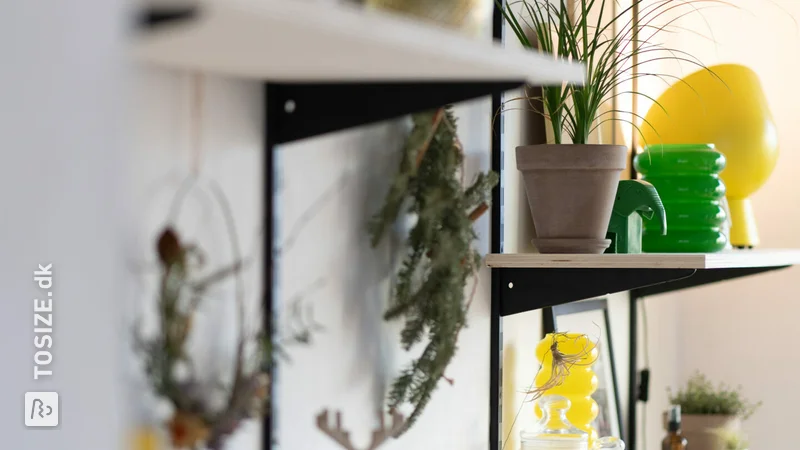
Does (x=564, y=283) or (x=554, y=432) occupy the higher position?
(x=564, y=283)

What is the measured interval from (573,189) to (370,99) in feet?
1.87

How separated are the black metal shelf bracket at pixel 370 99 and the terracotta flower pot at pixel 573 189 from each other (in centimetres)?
50

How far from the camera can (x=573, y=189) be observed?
1287 millimetres

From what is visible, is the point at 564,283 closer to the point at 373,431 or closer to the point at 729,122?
the point at 373,431

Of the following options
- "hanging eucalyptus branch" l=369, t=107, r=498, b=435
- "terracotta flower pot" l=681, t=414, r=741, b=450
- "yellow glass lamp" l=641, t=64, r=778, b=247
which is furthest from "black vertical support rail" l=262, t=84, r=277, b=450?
"terracotta flower pot" l=681, t=414, r=741, b=450

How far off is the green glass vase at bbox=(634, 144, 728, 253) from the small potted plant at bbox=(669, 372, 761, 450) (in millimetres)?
755

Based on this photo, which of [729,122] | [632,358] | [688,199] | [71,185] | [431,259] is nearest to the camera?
[71,185]

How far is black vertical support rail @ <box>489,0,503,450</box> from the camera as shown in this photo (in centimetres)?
134

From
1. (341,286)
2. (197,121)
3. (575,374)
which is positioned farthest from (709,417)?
(197,121)

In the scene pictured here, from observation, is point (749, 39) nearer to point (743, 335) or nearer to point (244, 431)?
point (743, 335)

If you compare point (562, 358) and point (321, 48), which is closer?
point (321, 48)

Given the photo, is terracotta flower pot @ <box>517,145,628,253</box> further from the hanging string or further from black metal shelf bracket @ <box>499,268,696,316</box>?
the hanging string

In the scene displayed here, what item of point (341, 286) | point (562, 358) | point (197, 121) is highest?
point (197, 121)

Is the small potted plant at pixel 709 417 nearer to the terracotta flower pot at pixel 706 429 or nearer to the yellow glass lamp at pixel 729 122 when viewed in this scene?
the terracotta flower pot at pixel 706 429
